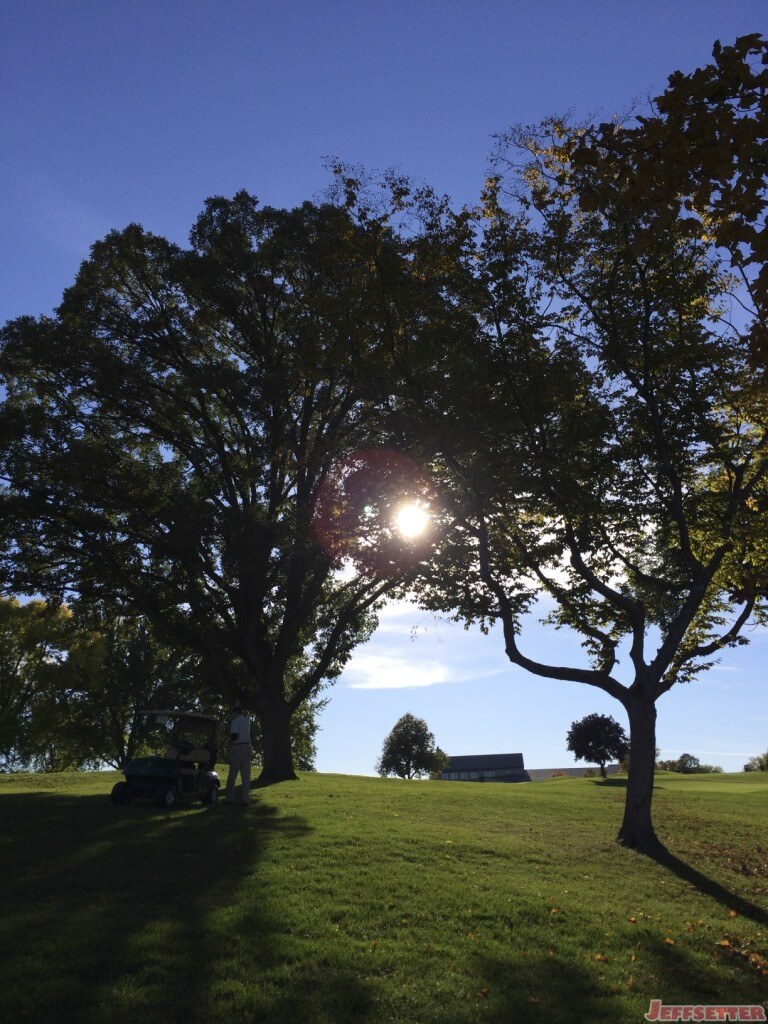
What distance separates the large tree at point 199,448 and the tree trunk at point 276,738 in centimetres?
6

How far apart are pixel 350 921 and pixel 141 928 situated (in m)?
2.53

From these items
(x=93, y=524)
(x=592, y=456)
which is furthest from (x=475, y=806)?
(x=93, y=524)

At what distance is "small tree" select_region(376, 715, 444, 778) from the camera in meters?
92.6

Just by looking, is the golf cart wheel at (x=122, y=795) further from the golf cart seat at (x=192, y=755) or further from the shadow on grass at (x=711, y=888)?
the shadow on grass at (x=711, y=888)

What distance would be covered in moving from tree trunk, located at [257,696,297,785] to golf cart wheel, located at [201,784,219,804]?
797cm

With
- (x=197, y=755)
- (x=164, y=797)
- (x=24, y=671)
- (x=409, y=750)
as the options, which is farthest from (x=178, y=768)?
(x=409, y=750)

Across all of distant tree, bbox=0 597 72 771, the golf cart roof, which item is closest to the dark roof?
distant tree, bbox=0 597 72 771

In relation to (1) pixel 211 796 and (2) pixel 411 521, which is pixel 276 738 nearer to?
(1) pixel 211 796

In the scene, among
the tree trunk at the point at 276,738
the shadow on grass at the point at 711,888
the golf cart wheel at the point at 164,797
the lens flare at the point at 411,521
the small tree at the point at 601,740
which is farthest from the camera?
the small tree at the point at 601,740

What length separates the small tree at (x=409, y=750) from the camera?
304 ft

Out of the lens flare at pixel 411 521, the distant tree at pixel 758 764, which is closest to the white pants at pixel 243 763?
the lens flare at pixel 411 521

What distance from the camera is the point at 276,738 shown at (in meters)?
27.5

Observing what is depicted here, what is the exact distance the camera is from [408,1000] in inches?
277

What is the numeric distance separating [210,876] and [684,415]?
13.9m
